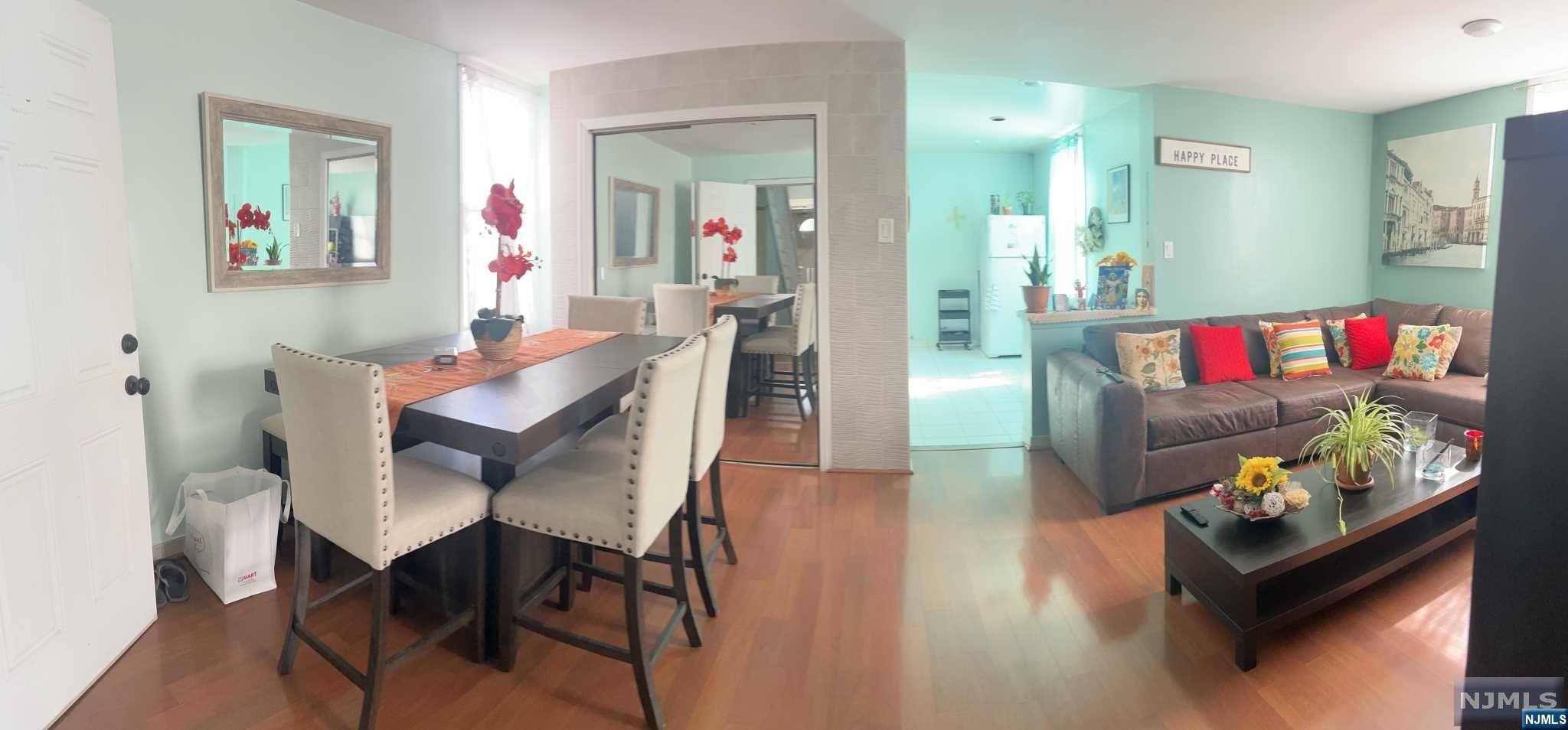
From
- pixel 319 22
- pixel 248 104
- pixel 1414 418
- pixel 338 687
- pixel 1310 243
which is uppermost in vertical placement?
pixel 319 22

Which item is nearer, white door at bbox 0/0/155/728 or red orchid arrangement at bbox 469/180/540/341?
white door at bbox 0/0/155/728

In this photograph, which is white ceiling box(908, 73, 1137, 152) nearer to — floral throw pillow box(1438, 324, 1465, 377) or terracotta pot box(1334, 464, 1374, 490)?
floral throw pillow box(1438, 324, 1465, 377)

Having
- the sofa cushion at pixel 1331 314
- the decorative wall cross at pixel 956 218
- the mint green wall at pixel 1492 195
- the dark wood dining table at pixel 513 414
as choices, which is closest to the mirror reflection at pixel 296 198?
the dark wood dining table at pixel 513 414

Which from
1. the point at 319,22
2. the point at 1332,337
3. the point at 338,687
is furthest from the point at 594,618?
the point at 1332,337

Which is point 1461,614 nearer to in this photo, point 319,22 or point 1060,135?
point 319,22

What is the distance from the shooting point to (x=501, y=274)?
2861 millimetres

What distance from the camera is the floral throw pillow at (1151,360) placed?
4.13m

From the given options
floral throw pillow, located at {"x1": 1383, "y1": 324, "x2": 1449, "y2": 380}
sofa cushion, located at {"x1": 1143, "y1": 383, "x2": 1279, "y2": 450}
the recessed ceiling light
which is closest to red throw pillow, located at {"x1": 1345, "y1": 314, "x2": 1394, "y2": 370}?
floral throw pillow, located at {"x1": 1383, "y1": 324, "x2": 1449, "y2": 380}

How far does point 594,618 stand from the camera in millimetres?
2568

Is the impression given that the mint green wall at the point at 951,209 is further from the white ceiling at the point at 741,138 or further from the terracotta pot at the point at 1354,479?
the terracotta pot at the point at 1354,479

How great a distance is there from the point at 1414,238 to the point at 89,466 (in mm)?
6851

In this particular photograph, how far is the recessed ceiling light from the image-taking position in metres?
3.46

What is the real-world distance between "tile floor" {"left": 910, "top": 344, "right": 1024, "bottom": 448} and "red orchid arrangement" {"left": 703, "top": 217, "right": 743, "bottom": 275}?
1.56m

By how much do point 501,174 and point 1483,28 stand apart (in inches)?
194
